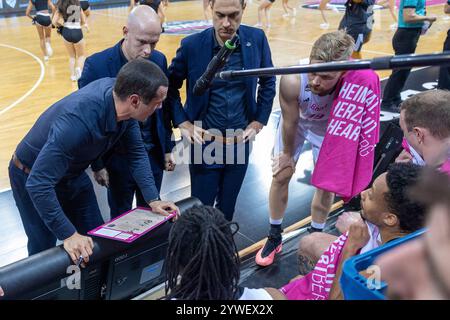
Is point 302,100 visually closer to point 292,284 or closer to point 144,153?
point 144,153

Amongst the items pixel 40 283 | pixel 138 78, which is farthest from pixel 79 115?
pixel 40 283

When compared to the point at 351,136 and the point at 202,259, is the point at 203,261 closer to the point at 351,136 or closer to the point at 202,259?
the point at 202,259

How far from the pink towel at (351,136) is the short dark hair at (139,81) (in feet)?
3.30

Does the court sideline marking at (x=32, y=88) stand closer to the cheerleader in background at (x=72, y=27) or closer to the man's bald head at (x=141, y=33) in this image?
the cheerleader in background at (x=72, y=27)

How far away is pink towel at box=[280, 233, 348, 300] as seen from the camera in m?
1.70

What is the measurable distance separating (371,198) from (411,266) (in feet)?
3.98

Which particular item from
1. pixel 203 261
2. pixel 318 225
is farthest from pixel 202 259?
pixel 318 225

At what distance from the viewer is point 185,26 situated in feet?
37.5

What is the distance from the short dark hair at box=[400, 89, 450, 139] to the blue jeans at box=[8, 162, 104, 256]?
1.63 metres

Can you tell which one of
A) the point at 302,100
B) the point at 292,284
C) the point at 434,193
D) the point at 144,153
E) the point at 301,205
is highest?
the point at 434,193

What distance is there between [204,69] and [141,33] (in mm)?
388

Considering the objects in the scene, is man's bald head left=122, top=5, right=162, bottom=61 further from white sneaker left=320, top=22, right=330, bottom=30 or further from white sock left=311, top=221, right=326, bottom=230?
white sneaker left=320, top=22, right=330, bottom=30

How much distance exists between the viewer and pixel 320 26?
11430 mm

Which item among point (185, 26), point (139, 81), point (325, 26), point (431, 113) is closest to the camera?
point (139, 81)
